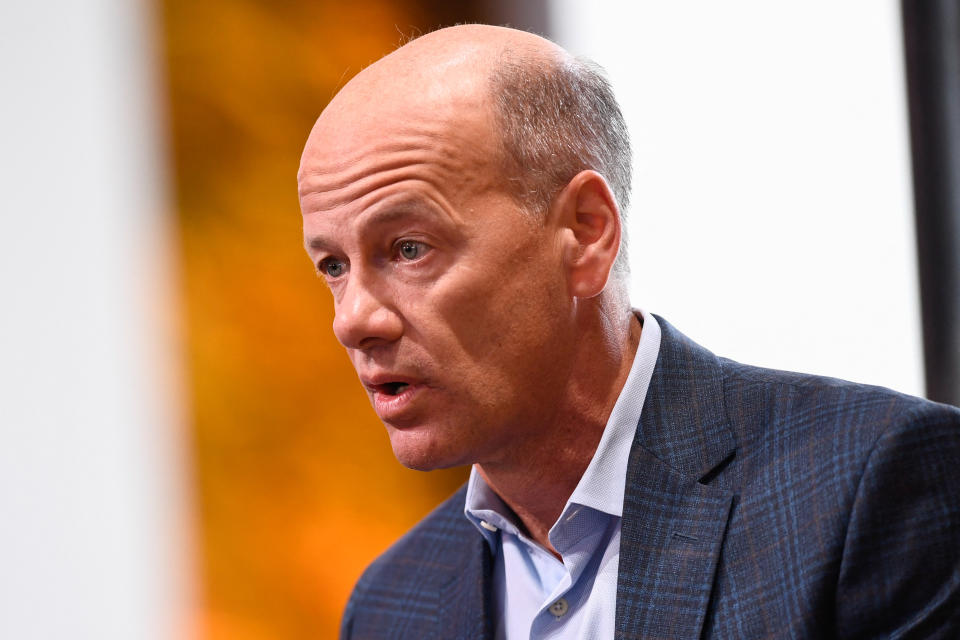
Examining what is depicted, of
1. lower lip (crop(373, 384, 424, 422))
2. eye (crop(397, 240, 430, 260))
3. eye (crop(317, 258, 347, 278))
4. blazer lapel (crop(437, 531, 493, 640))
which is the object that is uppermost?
eye (crop(397, 240, 430, 260))

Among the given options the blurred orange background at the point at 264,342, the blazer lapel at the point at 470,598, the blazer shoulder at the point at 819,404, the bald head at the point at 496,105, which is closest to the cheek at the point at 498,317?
the bald head at the point at 496,105

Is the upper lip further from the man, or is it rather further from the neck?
the neck

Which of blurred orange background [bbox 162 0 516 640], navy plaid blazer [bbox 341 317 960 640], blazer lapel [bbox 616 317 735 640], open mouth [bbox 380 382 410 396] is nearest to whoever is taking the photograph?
navy plaid blazer [bbox 341 317 960 640]

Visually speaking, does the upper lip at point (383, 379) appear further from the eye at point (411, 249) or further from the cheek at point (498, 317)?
the eye at point (411, 249)

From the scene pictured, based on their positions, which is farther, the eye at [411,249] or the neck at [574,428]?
the neck at [574,428]

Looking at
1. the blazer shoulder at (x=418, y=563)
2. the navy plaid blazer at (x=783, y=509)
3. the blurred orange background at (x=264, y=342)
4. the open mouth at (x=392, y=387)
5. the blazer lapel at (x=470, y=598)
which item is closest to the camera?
the navy plaid blazer at (x=783, y=509)

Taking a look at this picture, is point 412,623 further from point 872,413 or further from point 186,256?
point 186,256

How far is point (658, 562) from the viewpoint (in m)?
1.38

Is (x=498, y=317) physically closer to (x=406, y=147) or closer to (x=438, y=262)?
(x=438, y=262)

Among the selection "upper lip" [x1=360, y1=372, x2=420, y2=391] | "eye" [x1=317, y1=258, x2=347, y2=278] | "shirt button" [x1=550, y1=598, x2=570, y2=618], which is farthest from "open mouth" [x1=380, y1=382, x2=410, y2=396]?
"shirt button" [x1=550, y1=598, x2=570, y2=618]

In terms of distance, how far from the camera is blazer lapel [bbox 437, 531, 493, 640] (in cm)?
162

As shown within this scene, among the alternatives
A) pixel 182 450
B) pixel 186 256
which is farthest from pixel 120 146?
pixel 182 450

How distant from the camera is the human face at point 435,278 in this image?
1.40m

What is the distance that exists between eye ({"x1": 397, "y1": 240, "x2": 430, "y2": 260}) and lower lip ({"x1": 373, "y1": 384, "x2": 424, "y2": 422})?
18 cm
